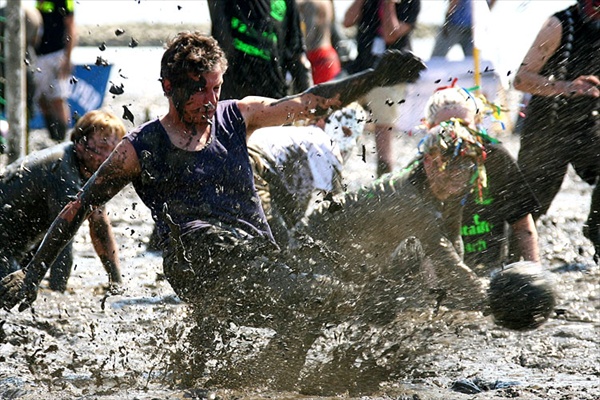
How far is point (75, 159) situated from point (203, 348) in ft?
5.81

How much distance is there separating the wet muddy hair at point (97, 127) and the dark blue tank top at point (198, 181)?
3.94 feet

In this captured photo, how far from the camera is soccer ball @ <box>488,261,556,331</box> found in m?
5.04

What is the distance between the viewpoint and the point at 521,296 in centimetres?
505

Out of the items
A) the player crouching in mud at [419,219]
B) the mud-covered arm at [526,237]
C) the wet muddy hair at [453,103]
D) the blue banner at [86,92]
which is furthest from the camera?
the blue banner at [86,92]

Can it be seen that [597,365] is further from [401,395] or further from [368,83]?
[368,83]

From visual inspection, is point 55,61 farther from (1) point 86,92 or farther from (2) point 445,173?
(2) point 445,173

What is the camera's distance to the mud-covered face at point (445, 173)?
554cm

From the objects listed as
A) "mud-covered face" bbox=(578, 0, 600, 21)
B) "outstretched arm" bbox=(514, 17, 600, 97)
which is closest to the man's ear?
"outstretched arm" bbox=(514, 17, 600, 97)

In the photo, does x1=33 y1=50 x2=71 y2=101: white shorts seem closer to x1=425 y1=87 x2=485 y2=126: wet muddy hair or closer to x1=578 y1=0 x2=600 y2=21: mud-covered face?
x1=425 y1=87 x2=485 y2=126: wet muddy hair

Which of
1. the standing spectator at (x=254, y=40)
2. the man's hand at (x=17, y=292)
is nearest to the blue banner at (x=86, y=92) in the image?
the standing spectator at (x=254, y=40)

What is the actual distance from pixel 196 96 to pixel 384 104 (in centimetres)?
381

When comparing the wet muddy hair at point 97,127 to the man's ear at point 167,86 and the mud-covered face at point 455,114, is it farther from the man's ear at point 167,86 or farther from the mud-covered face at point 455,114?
the mud-covered face at point 455,114

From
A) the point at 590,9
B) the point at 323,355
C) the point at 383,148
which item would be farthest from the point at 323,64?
the point at 323,355

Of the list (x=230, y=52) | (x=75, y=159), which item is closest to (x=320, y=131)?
(x=230, y=52)
